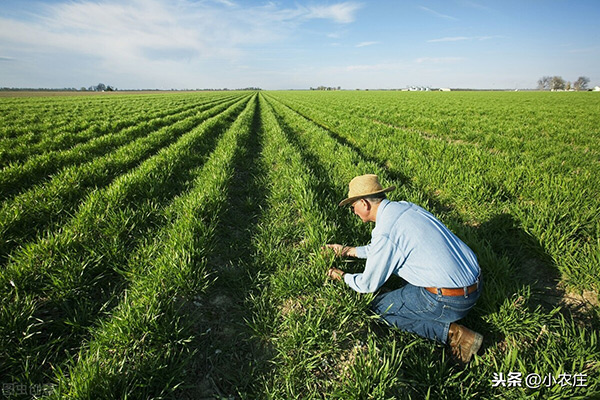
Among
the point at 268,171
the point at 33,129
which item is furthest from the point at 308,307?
the point at 33,129

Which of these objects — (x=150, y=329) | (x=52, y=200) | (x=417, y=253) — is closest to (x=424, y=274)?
(x=417, y=253)

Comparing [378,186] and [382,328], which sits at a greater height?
[378,186]

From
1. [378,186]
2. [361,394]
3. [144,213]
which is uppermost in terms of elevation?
[378,186]

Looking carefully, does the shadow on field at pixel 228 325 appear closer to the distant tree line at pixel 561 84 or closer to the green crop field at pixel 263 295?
the green crop field at pixel 263 295

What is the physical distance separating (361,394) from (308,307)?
0.94 meters

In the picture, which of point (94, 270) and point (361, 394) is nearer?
point (361, 394)

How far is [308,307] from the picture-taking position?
254 cm

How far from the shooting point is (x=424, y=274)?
2.06 metres

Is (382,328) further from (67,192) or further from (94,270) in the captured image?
(67,192)

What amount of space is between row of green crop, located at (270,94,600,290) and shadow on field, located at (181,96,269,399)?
3458 millimetres

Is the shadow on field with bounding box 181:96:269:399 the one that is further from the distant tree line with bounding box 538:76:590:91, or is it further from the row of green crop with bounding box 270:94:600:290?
the distant tree line with bounding box 538:76:590:91

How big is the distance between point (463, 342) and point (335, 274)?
3.90 ft

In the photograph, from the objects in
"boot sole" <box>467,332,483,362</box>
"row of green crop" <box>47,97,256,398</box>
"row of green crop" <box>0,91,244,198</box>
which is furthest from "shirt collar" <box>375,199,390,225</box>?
"row of green crop" <box>0,91,244,198</box>

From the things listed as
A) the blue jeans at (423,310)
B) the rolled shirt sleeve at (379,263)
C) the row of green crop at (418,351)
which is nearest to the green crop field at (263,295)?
the row of green crop at (418,351)
